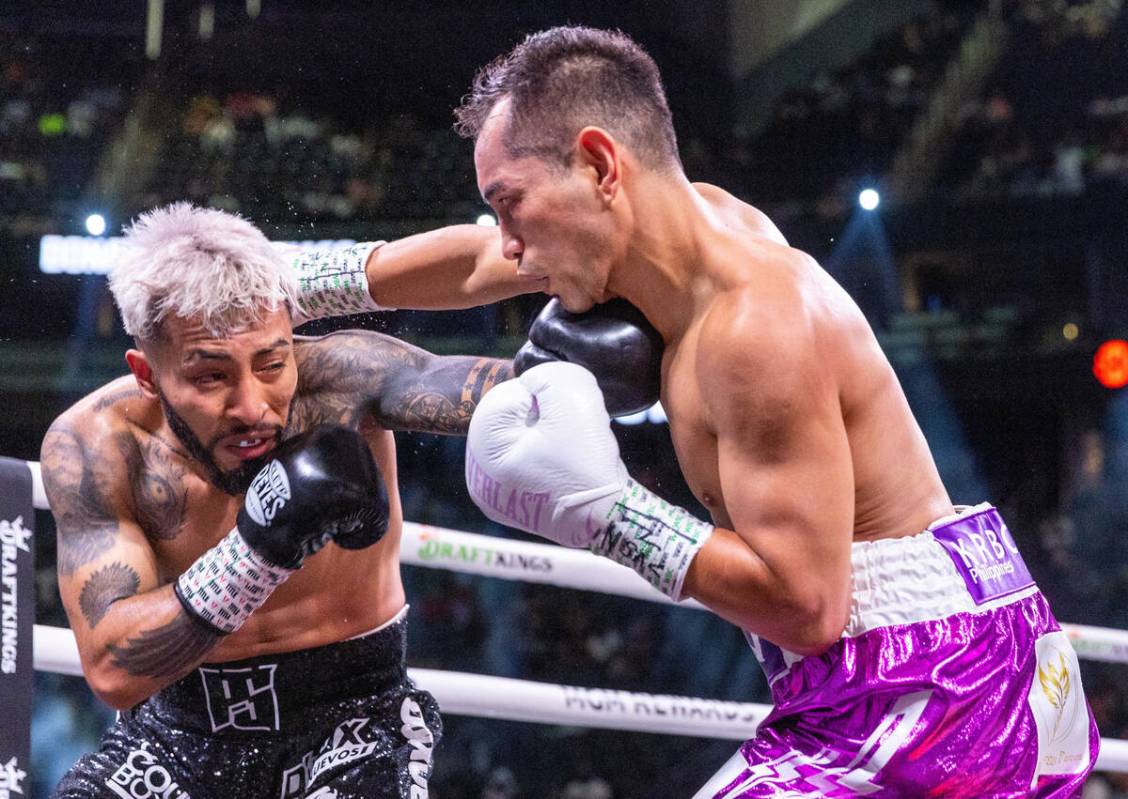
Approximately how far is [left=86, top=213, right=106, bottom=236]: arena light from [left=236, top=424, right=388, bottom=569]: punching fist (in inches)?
256

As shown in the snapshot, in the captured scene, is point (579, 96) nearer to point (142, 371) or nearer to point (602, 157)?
point (602, 157)

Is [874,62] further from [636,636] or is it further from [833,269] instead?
[636,636]

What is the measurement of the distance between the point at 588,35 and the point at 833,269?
6.67m

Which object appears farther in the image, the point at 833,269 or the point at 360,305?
the point at 833,269

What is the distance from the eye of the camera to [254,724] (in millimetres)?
1953

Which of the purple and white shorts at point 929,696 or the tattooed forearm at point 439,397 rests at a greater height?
the tattooed forearm at point 439,397

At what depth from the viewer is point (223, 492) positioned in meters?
2.01

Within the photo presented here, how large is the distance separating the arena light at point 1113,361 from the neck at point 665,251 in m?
7.80

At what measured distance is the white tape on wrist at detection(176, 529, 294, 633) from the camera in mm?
1723

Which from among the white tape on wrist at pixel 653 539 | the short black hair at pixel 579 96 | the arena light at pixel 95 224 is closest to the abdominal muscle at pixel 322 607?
the white tape on wrist at pixel 653 539

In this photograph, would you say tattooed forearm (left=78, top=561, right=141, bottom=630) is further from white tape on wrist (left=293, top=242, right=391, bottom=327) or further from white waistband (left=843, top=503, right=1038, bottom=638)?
white waistband (left=843, top=503, right=1038, bottom=638)

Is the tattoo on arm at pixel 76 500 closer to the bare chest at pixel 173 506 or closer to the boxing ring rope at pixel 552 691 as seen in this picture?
the bare chest at pixel 173 506

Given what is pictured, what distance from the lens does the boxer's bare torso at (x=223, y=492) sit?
1.89 meters

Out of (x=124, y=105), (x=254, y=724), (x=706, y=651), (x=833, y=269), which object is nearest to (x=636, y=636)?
(x=706, y=651)
